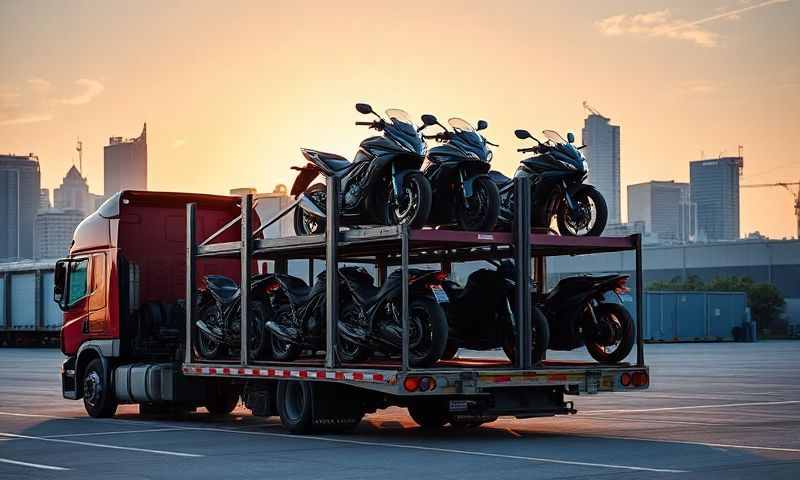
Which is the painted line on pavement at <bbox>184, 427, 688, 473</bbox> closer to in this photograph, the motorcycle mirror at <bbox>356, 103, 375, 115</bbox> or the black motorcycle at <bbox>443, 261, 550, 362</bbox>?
the black motorcycle at <bbox>443, 261, 550, 362</bbox>

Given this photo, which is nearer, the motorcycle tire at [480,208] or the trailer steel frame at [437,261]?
the trailer steel frame at [437,261]

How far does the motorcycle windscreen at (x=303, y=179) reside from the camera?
1735 centimetres

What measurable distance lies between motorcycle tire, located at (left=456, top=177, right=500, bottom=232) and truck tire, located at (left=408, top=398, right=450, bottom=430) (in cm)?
282

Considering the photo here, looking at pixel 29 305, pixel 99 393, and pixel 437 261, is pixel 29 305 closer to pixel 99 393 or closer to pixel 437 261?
pixel 99 393

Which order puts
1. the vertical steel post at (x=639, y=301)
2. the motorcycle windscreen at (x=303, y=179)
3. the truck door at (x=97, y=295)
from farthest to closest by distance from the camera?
the truck door at (x=97, y=295), the motorcycle windscreen at (x=303, y=179), the vertical steel post at (x=639, y=301)

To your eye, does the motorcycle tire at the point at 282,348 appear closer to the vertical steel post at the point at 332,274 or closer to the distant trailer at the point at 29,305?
the vertical steel post at the point at 332,274

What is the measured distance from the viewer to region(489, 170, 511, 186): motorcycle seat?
53.9 feet

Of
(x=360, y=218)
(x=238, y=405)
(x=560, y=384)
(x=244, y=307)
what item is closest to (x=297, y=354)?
(x=244, y=307)

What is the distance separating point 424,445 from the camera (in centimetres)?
1467

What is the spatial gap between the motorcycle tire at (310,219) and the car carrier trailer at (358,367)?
1.05 feet

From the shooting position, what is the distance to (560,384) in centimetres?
1513

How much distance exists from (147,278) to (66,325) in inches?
73.6

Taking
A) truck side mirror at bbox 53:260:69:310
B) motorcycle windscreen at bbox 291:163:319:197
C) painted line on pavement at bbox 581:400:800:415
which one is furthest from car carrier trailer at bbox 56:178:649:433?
painted line on pavement at bbox 581:400:800:415

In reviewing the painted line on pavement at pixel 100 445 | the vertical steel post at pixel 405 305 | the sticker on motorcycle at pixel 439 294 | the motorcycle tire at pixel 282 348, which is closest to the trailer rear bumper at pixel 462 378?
the vertical steel post at pixel 405 305
